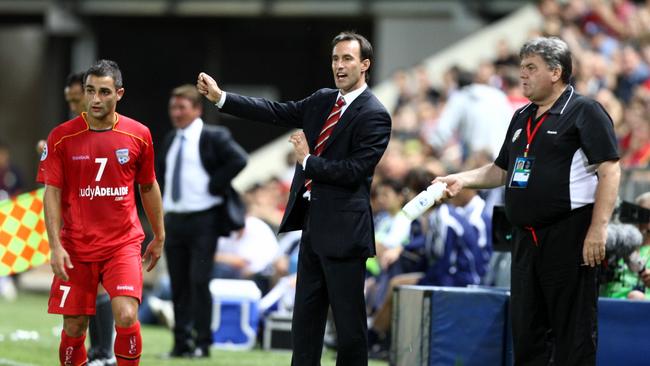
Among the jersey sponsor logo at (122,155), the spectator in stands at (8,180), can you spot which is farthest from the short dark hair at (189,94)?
the spectator in stands at (8,180)

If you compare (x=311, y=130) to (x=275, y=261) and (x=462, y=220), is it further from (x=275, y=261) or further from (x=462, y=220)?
(x=275, y=261)

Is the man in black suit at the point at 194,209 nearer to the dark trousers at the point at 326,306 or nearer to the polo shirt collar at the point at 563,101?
the dark trousers at the point at 326,306

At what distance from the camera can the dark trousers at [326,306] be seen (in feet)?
24.4

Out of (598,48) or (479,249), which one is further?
(598,48)

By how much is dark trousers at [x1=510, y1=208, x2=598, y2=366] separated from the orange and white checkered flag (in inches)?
199

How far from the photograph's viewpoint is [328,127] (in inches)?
298

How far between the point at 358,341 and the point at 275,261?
269 inches

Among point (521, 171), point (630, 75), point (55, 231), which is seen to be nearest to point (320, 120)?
point (521, 171)

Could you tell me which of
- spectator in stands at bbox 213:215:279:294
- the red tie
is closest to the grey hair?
the red tie

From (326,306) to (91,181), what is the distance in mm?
1618

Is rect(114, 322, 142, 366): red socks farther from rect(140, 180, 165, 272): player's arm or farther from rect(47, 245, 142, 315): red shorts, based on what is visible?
rect(140, 180, 165, 272): player's arm

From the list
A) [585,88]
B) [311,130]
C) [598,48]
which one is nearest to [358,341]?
[311,130]

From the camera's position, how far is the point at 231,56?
28188mm

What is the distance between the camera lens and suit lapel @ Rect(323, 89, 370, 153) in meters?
7.49
